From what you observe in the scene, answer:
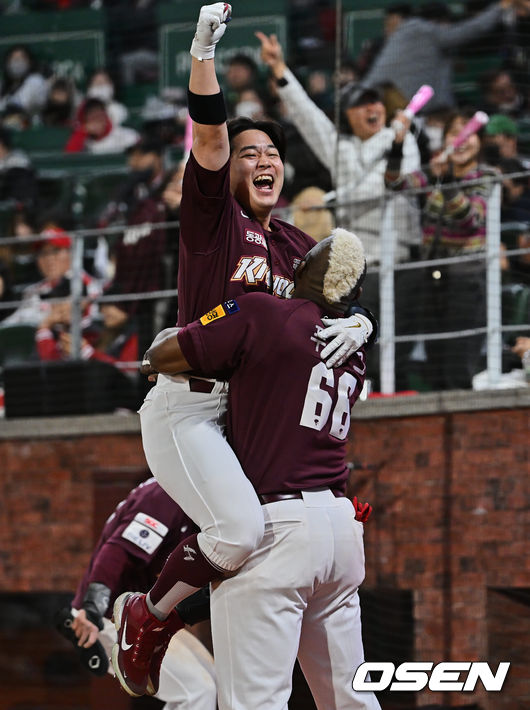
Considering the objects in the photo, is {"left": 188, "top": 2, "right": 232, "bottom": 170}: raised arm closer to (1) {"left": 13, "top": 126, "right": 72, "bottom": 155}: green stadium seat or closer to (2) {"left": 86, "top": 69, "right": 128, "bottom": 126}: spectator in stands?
(2) {"left": 86, "top": 69, "right": 128, "bottom": 126}: spectator in stands

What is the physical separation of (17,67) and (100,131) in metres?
1.24

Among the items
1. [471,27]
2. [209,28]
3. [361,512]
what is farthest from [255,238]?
[471,27]

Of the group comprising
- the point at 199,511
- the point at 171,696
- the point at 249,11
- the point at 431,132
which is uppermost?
the point at 249,11

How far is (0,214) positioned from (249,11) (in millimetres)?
2759

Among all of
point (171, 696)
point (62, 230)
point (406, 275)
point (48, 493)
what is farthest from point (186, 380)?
point (62, 230)

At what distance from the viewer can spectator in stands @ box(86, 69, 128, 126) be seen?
1068 centimetres

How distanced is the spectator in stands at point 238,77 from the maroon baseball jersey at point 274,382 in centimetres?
577

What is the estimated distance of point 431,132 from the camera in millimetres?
6980

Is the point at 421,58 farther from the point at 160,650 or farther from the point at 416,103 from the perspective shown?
the point at 160,650

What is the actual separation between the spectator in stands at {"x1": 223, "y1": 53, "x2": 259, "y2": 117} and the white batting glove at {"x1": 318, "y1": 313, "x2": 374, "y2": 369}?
5.68 meters

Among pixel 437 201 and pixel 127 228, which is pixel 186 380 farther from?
pixel 127 228

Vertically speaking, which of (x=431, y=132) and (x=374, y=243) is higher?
(x=431, y=132)

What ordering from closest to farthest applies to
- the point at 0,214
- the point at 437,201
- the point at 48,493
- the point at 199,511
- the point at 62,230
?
the point at 199,511 → the point at 437,201 → the point at 48,493 → the point at 62,230 → the point at 0,214

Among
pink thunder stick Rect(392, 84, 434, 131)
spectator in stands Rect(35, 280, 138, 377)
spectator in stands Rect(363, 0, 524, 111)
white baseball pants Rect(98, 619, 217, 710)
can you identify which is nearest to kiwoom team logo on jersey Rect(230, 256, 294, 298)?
white baseball pants Rect(98, 619, 217, 710)
